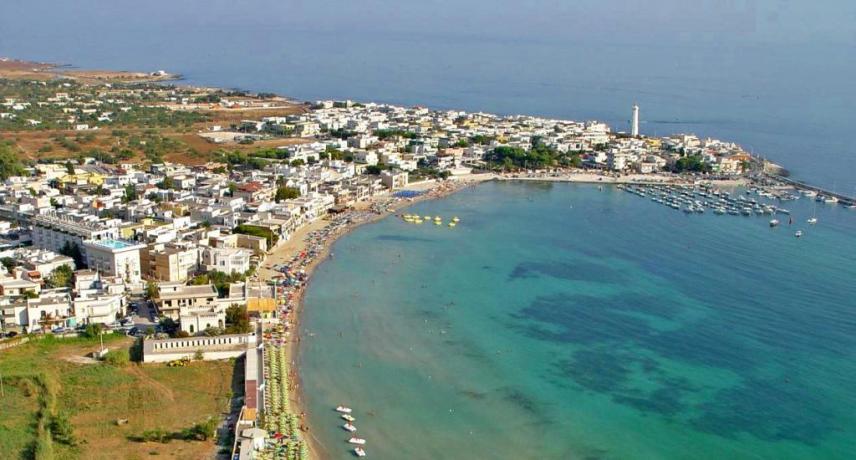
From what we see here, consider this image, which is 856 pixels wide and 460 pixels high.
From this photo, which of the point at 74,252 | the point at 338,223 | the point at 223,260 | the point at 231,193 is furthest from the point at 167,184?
the point at 223,260

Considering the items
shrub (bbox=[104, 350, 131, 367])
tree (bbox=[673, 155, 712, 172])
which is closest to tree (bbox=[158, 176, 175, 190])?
shrub (bbox=[104, 350, 131, 367])

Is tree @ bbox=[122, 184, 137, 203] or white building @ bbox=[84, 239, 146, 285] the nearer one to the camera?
white building @ bbox=[84, 239, 146, 285]

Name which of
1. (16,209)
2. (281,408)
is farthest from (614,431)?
(16,209)

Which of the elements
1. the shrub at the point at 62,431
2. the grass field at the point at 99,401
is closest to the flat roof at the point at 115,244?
the grass field at the point at 99,401

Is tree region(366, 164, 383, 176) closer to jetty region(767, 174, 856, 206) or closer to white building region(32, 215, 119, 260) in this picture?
white building region(32, 215, 119, 260)

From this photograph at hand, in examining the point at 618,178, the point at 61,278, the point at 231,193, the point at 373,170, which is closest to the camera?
the point at 61,278

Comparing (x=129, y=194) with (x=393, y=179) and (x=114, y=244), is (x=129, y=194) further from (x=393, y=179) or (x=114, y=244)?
(x=393, y=179)

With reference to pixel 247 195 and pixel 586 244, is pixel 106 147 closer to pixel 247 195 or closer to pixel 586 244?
pixel 247 195
